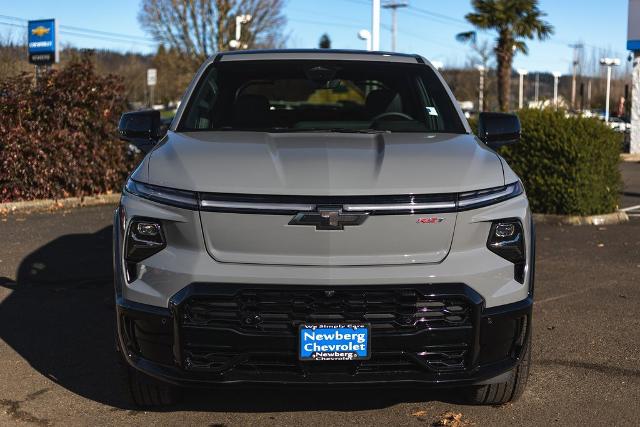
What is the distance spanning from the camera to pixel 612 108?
2702 inches

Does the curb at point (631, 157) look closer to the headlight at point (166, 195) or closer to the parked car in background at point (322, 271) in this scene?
the parked car in background at point (322, 271)

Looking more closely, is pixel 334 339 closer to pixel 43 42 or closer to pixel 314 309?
pixel 314 309

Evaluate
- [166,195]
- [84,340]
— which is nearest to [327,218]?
[166,195]

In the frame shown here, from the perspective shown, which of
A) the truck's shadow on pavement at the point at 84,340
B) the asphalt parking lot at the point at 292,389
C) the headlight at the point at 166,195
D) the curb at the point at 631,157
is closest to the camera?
the headlight at the point at 166,195

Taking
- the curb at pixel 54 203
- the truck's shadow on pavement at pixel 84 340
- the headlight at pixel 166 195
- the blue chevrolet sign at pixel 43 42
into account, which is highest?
the blue chevrolet sign at pixel 43 42

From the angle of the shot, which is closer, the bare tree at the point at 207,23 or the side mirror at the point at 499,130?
the side mirror at the point at 499,130

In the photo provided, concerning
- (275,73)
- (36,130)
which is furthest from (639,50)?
(275,73)

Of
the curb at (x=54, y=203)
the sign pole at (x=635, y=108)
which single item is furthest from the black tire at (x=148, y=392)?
the sign pole at (x=635, y=108)

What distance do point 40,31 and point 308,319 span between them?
14915 millimetres

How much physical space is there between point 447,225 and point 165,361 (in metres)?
1.34

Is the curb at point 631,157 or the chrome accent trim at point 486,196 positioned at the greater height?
the chrome accent trim at point 486,196

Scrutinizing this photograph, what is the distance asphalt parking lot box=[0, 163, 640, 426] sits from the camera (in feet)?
13.3

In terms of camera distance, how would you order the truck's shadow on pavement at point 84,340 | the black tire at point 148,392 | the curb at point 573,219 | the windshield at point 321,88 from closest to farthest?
the black tire at point 148,392 < the truck's shadow on pavement at point 84,340 < the windshield at point 321,88 < the curb at point 573,219

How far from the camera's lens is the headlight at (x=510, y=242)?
142 inches
